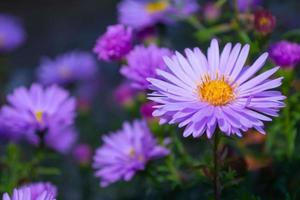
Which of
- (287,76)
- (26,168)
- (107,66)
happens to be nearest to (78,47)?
(107,66)

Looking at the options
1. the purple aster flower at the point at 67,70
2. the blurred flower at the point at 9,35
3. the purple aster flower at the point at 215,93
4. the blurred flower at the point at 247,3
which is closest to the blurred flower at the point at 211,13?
the blurred flower at the point at 247,3

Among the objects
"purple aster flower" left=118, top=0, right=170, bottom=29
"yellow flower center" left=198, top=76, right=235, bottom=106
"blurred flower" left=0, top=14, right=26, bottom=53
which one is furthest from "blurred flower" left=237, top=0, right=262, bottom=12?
"blurred flower" left=0, top=14, right=26, bottom=53

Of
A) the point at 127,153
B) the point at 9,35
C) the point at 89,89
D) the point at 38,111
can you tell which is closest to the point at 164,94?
the point at 127,153

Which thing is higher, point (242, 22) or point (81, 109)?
point (81, 109)

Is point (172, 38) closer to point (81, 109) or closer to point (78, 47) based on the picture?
point (81, 109)

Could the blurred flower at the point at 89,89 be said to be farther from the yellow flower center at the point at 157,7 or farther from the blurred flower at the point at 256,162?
the blurred flower at the point at 256,162
